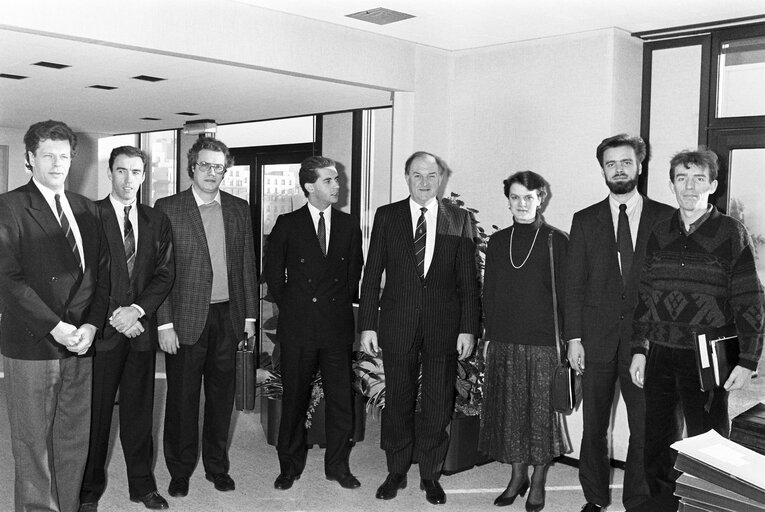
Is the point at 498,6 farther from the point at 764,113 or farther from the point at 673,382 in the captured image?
the point at 673,382

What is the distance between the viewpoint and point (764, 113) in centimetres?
444

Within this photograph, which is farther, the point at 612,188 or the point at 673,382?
the point at 612,188

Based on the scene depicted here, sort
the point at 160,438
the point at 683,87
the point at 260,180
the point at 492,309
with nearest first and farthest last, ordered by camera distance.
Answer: the point at 492,309
the point at 683,87
the point at 160,438
the point at 260,180

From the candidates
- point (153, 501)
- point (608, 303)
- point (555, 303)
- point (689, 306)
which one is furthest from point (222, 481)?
point (689, 306)

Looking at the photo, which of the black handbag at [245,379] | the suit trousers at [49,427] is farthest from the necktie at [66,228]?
the black handbag at [245,379]

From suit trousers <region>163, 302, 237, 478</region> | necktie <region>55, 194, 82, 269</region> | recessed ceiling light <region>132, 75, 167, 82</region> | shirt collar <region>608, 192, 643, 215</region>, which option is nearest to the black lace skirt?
shirt collar <region>608, 192, 643, 215</region>

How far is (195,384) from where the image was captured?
3.94m

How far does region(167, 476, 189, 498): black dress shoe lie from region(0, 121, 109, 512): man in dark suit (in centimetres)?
76

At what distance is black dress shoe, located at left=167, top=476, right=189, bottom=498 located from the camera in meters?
3.96

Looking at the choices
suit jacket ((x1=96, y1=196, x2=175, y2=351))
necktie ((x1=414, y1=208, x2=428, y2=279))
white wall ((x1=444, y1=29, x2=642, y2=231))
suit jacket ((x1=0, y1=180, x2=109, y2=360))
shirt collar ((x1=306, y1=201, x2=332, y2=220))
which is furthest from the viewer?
white wall ((x1=444, y1=29, x2=642, y2=231))

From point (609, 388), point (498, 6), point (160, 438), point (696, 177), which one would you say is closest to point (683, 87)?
point (498, 6)

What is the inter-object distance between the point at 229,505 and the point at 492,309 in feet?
5.30

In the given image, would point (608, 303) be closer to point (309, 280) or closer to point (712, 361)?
point (712, 361)

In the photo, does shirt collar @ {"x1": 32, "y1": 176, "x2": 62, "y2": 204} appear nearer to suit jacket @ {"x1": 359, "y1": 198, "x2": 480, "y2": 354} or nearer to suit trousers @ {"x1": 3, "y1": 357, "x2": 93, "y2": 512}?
suit trousers @ {"x1": 3, "y1": 357, "x2": 93, "y2": 512}
